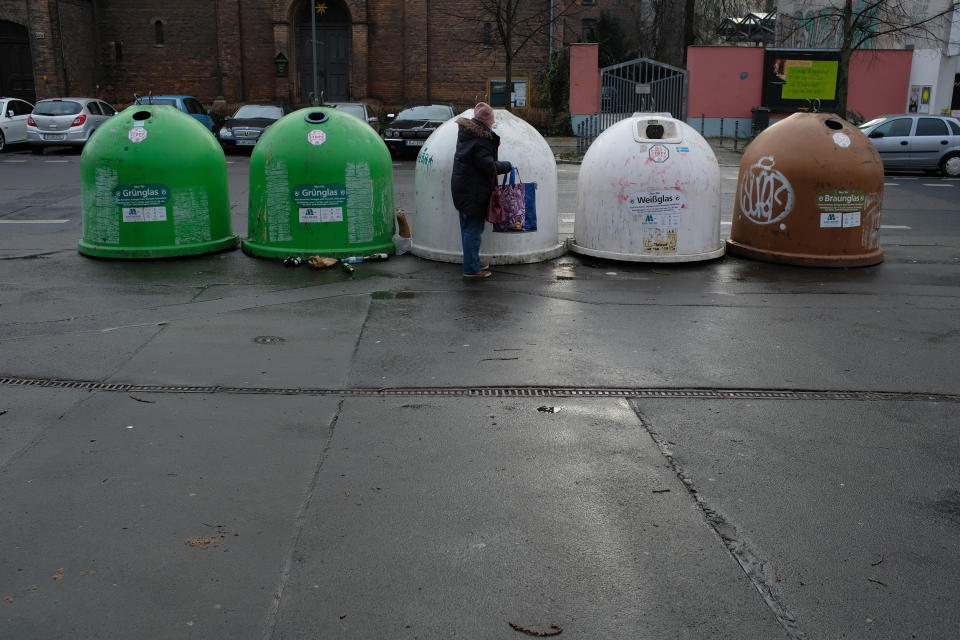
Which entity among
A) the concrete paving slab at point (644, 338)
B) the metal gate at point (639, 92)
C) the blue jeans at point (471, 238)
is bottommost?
the concrete paving slab at point (644, 338)

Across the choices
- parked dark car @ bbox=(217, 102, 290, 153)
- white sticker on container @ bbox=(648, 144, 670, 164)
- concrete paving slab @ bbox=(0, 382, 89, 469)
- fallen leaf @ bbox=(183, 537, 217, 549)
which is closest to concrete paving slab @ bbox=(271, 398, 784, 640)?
fallen leaf @ bbox=(183, 537, 217, 549)

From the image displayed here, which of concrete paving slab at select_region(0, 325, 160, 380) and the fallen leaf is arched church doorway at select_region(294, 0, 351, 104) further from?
the fallen leaf

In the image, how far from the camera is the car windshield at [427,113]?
2517 centimetres

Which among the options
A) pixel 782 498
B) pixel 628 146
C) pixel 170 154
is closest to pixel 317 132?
pixel 170 154

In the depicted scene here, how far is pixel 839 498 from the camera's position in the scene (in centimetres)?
415

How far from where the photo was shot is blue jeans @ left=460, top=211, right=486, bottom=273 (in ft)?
28.4

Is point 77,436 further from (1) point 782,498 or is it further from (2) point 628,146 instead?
(2) point 628,146

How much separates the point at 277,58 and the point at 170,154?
2971 centimetres

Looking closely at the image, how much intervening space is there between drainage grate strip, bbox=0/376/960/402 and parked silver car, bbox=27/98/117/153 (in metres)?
21.2

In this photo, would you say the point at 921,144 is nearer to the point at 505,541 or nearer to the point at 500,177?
the point at 500,177

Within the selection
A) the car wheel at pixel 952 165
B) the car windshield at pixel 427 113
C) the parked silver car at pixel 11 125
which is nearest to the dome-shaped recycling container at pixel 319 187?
the car windshield at pixel 427 113

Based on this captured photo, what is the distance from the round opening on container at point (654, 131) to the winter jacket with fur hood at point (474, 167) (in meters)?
1.76

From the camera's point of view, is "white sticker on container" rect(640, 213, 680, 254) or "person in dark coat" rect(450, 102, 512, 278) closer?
"person in dark coat" rect(450, 102, 512, 278)

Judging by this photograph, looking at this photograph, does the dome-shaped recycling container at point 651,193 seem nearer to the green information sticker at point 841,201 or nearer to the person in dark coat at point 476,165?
the green information sticker at point 841,201
